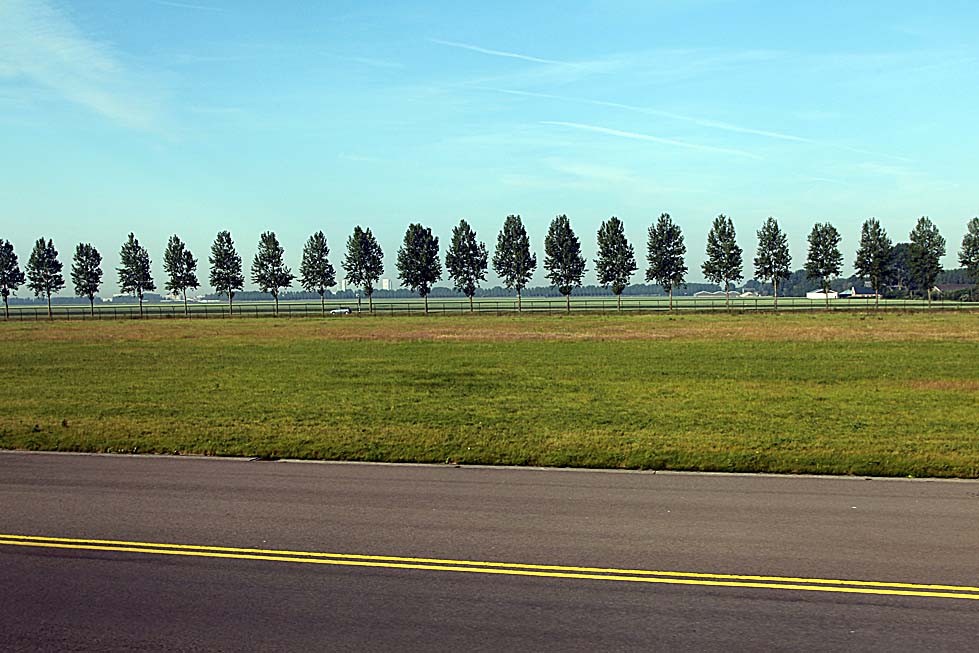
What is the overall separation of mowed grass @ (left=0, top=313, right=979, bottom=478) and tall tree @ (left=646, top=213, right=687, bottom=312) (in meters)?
85.9

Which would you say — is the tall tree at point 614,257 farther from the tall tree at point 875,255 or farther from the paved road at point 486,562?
the paved road at point 486,562

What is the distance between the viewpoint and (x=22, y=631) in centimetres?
646

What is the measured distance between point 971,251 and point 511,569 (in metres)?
137

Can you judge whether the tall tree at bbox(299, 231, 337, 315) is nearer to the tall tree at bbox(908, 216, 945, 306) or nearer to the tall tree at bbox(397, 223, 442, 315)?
the tall tree at bbox(397, 223, 442, 315)

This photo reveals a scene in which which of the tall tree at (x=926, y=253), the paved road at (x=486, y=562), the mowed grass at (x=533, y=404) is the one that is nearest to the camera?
the paved road at (x=486, y=562)

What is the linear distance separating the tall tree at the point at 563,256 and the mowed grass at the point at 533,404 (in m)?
88.2

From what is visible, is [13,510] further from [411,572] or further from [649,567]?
[649,567]

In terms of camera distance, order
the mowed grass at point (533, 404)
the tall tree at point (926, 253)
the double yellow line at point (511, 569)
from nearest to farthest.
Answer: the double yellow line at point (511, 569) < the mowed grass at point (533, 404) < the tall tree at point (926, 253)

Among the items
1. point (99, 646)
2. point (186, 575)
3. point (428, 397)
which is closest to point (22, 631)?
point (99, 646)

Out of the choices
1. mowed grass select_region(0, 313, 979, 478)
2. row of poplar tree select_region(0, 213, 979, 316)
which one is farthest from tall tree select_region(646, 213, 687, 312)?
mowed grass select_region(0, 313, 979, 478)

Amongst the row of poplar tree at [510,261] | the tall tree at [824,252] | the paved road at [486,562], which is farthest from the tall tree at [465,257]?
the paved road at [486,562]

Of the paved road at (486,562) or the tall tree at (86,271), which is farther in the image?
the tall tree at (86,271)

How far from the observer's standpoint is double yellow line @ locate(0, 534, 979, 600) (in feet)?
23.6

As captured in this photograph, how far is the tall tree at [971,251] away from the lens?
122062mm
